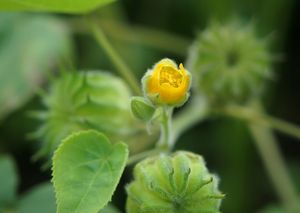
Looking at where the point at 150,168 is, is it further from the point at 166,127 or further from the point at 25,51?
the point at 25,51

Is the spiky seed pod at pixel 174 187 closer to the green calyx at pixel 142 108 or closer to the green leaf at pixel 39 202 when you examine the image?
the green calyx at pixel 142 108

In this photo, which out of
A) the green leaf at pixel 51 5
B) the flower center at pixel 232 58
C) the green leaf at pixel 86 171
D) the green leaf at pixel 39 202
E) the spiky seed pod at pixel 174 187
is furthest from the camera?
the flower center at pixel 232 58

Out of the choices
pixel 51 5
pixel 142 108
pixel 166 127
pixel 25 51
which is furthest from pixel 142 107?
pixel 25 51

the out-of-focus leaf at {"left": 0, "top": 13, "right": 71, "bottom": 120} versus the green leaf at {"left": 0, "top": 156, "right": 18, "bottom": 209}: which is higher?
the out-of-focus leaf at {"left": 0, "top": 13, "right": 71, "bottom": 120}

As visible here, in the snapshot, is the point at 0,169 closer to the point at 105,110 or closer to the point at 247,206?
the point at 105,110

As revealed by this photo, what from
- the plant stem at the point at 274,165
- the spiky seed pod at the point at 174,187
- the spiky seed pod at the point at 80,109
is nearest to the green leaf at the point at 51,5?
the spiky seed pod at the point at 80,109

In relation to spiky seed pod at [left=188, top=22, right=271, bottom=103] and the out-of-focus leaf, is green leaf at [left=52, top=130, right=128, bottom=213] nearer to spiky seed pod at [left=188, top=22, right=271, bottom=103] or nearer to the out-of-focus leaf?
spiky seed pod at [left=188, top=22, right=271, bottom=103]

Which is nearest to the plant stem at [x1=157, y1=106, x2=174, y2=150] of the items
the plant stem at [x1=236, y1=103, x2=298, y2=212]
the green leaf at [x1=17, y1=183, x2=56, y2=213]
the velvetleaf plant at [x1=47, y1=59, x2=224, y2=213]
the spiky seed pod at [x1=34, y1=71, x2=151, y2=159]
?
the velvetleaf plant at [x1=47, y1=59, x2=224, y2=213]
